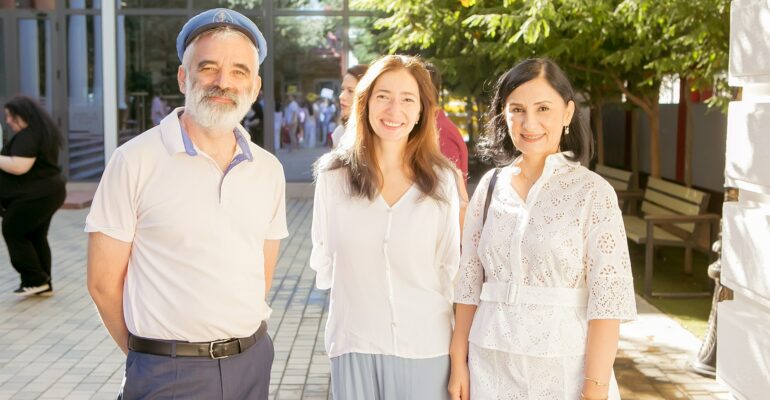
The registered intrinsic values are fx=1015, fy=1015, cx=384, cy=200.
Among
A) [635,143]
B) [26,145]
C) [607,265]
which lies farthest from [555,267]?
[635,143]

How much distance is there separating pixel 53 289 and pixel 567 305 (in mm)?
8377

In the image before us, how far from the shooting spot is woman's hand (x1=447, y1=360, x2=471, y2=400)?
3.44m

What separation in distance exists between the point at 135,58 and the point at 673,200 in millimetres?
12888

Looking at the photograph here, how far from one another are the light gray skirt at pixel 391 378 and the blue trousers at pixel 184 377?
0.43 meters

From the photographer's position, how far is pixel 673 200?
11.8 meters

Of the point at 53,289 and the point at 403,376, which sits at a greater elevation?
the point at 403,376

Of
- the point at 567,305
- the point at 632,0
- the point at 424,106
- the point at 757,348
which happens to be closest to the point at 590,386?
the point at 567,305

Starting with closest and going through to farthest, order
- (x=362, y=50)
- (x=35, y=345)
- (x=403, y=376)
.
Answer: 1. (x=403, y=376)
2. (x=35, y=345)
3. (x=362, y=50)

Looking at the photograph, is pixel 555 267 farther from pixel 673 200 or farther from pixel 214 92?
pixel 673 200

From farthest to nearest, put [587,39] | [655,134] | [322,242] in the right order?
[655,134] < [587,39] < [322,242]

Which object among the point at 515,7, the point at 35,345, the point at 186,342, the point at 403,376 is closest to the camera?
the point at 186,342

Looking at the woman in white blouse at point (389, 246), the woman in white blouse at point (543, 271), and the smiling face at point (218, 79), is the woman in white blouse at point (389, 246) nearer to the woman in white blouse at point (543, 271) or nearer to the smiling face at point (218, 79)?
the woman in white blouse at point (543, 271)

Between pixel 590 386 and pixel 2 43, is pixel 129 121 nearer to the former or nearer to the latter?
pixel 2 43

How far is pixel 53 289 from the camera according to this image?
10539 mm
